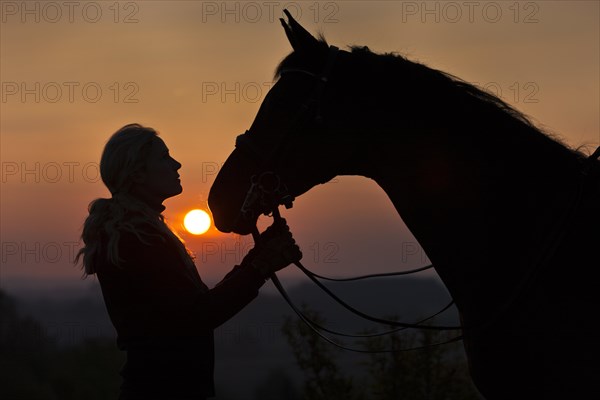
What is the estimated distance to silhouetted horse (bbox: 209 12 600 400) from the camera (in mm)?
3213

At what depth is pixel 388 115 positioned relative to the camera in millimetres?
3574

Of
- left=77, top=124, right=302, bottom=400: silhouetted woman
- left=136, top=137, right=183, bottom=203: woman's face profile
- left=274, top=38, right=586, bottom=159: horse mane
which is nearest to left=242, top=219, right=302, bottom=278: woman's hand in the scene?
left=77, top=124, right=302, bottom=400: silhouetted woman

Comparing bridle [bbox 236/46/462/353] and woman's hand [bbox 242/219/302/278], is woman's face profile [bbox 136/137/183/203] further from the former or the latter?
woman's hand [bbox 242/219/302/278]

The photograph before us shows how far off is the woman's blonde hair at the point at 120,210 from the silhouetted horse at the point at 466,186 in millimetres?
321

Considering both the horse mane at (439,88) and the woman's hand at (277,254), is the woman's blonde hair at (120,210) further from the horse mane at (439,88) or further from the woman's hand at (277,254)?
the horse mane at (439,88)

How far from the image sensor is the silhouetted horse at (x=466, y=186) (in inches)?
126

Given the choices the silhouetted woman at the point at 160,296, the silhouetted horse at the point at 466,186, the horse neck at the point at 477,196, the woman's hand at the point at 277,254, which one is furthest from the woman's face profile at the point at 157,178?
the horse neck at the point at 477,196

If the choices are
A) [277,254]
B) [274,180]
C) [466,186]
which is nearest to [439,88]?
[466,186]

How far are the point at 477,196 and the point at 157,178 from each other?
1.57 meters

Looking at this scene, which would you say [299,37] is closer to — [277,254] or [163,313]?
[277,254]

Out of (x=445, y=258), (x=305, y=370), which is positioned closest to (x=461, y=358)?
(x=305, y=370)

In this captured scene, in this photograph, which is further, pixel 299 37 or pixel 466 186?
pixel 299 37

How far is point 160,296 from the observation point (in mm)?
3543

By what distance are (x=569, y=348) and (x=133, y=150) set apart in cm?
223
